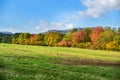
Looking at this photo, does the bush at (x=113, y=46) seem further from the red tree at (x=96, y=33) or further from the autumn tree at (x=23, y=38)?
the autumn tree at (x=23, y=38)

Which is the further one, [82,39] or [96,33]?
[82,39]

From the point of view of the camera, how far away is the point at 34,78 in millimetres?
16625

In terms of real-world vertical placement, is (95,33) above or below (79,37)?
above

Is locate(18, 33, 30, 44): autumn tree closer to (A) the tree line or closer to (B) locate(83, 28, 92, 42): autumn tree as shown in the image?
(A) the tree line

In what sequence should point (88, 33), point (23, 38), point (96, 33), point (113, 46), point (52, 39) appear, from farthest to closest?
point (23, 38), point (52, 39), point (88, 33), point (96, 33), point (113, 46)

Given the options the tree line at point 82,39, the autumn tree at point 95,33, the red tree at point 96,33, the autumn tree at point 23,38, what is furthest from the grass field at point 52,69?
the autumn tree at point 23,38

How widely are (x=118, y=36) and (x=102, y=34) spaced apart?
579 inches

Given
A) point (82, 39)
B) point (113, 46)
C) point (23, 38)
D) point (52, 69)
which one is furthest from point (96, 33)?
point (52, 69)

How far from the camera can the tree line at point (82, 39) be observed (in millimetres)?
117681

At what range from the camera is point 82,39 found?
429 feet

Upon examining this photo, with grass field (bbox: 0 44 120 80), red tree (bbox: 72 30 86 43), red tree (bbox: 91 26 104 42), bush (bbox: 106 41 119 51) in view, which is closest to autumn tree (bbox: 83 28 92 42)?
red tree (bbox: 72 30 86 43)

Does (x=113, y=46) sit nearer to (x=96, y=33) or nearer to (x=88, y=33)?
(x=96, y=33)

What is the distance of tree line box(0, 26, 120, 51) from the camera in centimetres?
11768

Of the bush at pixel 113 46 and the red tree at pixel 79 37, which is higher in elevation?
the red tree at pixel 79 37
